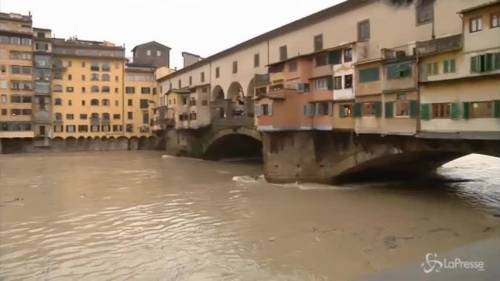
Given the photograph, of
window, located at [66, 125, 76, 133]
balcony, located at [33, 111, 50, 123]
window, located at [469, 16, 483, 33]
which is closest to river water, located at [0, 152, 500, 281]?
window, located at [469, 16, 483, 33]

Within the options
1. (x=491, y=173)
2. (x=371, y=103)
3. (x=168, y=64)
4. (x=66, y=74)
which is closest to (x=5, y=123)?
(x=66, y=74)

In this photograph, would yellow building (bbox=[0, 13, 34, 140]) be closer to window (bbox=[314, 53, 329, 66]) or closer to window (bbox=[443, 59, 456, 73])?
window (bbox=[314, 53, 329, 66])

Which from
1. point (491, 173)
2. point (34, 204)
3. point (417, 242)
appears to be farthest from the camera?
point (491, 173)

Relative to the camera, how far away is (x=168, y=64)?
3305 inches

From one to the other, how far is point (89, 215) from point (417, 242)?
1412 centimetres

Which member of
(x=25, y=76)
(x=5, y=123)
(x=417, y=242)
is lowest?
(x=417, y=242)

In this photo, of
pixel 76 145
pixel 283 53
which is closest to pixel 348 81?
pixel 283 53

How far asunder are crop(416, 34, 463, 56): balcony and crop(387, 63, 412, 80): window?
0.96 m

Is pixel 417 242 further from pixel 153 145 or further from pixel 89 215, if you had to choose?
pixel 153 145

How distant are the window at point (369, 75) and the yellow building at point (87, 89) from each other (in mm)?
56461

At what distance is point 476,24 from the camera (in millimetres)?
18484

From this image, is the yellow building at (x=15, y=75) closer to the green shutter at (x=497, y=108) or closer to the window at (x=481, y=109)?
the window at (x=481, y=109)

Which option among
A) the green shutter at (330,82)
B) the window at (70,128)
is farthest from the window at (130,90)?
the green shutter at (330,82)

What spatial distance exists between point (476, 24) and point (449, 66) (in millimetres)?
2073
